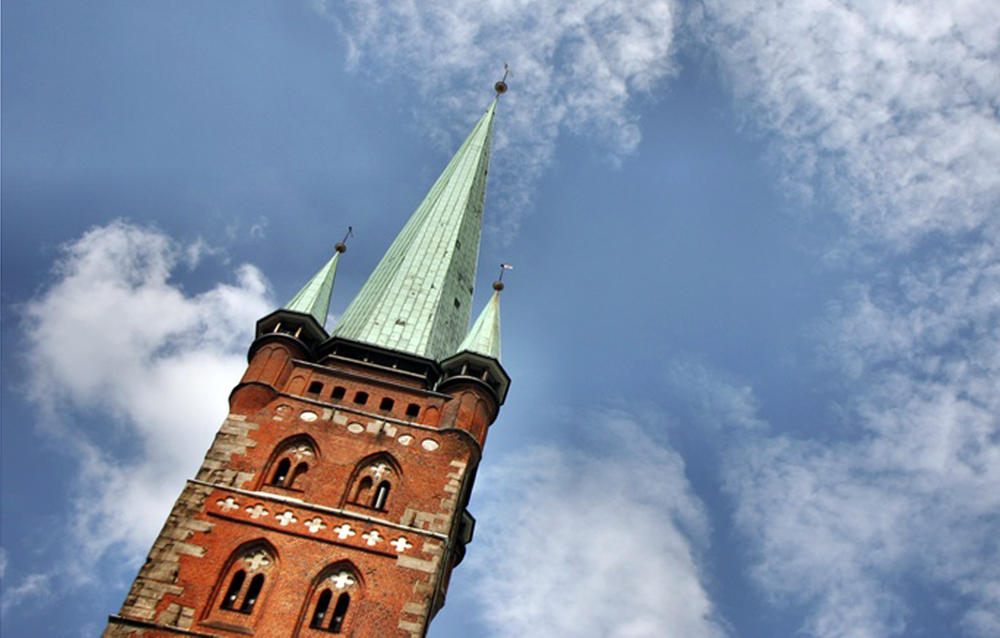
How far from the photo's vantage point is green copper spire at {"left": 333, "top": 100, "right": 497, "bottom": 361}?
41.2 m

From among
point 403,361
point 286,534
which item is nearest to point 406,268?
point 403,361

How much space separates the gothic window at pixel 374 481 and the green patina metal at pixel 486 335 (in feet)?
21.2

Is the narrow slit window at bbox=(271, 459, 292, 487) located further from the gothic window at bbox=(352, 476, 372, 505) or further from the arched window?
the arched window

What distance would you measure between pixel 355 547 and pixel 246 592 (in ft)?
11.0

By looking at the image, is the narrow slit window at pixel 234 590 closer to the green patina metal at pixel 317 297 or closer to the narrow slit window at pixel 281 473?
the narrow slit window at pixel 281 473

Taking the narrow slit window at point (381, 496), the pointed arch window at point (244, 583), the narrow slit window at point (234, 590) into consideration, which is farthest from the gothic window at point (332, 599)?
the narrow slit window at point (381, 496)

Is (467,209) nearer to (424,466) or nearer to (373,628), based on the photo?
(424,466)

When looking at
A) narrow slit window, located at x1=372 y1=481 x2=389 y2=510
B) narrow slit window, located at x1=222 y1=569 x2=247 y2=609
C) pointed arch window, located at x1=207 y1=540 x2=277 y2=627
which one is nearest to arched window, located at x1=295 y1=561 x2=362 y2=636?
pointed arch window, located at x1=207 y1=540 x2=277 y2=627

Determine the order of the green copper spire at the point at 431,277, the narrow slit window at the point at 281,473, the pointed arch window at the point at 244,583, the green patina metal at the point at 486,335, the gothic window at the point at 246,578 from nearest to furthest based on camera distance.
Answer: the pointed arch window at the point at 244,583 → the gothic window at the point at 246,578 → the narrow slit window at the point at 281,473 → the green patina metal at the point at 486,335 → the green copper spire at the point at 431,277

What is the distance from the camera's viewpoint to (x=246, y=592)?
29500 mm

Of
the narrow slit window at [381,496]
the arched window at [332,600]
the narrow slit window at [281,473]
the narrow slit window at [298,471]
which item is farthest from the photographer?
the narrow slit window at [298,471]

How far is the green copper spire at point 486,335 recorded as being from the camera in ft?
129

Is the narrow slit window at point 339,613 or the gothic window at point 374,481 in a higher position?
the gothic window at point 374,481

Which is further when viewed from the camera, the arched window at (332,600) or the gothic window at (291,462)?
the gothic window at (291,462)
